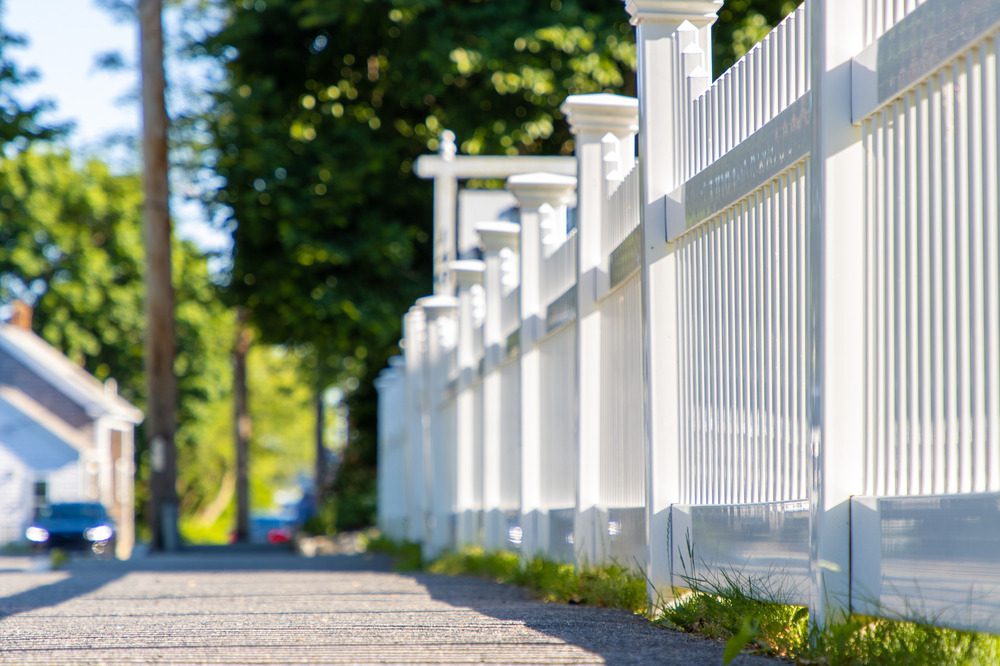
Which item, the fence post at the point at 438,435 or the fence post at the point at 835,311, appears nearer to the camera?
the fence post at the point at 835,311

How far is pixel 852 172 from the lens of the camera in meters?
4.30

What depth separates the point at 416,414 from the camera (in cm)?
1697

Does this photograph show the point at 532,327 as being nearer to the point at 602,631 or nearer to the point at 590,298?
the point at 590,298

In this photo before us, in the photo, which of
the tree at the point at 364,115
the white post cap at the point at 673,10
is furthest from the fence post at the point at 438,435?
the white post cap at the point at 673,10

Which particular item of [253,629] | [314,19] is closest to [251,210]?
[314,19]

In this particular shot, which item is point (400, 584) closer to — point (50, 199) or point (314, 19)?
point (314, 19)

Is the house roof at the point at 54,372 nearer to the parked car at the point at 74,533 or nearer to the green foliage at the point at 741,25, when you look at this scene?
the parked car at the point at 74,533

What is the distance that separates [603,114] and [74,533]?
85.3 ft

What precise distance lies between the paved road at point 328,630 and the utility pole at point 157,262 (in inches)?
650

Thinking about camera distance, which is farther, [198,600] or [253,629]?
[198,600]

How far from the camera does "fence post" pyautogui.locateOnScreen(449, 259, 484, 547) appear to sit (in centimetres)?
1295

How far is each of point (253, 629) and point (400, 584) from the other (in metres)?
4.19

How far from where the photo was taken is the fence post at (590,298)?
7.78 meters

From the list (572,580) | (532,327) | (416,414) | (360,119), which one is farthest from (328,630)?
(360,119)
